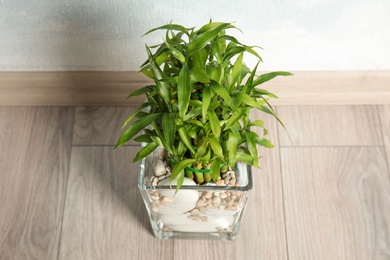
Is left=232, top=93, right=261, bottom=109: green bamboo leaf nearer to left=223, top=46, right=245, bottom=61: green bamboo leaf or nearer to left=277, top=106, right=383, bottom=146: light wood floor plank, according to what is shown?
left=223, top=46, right=245, bottom=61: green bamboo leaf

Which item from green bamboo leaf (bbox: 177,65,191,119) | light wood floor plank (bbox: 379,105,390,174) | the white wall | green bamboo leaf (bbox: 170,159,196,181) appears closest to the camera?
green bamboo leaf (bbox: 177,65,191,119)

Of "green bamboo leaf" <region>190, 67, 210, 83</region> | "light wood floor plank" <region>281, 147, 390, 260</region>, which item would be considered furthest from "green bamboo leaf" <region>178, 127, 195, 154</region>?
"light wood floor plank" <region>281, 147, 390, 260</region>

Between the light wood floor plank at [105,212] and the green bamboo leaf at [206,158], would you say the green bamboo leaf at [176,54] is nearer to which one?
the green bamboo leaf at [206,158]

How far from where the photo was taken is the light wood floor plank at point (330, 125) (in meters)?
1.39

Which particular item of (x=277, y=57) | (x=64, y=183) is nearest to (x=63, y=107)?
(x=64, y=183)

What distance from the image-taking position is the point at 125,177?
135 centimetres

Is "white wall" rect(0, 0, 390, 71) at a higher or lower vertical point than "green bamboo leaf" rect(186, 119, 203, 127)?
higher

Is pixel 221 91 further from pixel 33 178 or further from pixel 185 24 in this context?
pixel 33 178

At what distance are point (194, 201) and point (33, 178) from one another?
47 cm

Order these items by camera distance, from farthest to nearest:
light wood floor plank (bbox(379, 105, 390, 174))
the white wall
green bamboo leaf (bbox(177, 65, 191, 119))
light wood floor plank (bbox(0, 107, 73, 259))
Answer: light wood floor plank (bbox(379, 105, 390, 174))
light wood floor plank (bbox(0, 107, 73, 259))
the white wall
green bamboo leaf (bbox(177, 65, 191, 119))

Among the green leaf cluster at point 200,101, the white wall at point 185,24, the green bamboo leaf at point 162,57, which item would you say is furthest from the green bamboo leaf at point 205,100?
the white wall at point 185,24

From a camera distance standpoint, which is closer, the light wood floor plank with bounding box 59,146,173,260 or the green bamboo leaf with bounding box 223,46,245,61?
the green bamboo leaf with bounding box 223,46,245,61

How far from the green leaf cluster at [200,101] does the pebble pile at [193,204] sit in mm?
57

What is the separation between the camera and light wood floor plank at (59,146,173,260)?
1.27 meters
